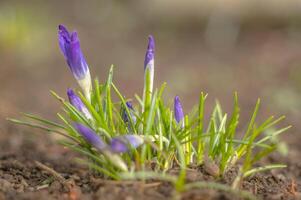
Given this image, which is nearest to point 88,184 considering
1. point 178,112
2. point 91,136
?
point 91,136

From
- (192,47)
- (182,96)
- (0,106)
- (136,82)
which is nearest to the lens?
(0,106)

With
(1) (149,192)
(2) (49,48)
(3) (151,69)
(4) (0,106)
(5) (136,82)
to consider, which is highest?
(2) (49,48)

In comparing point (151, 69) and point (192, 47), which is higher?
point (192, 47)

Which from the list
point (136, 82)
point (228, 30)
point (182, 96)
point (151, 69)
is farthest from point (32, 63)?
point (151, 69)

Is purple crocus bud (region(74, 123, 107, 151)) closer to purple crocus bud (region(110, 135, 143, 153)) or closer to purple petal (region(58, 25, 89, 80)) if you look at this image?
purple crocus bud (region(110, 135, 143, 153))

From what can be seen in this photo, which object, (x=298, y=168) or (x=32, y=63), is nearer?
(x=298, y=168)

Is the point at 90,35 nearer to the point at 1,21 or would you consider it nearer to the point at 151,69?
the point at 1,21
